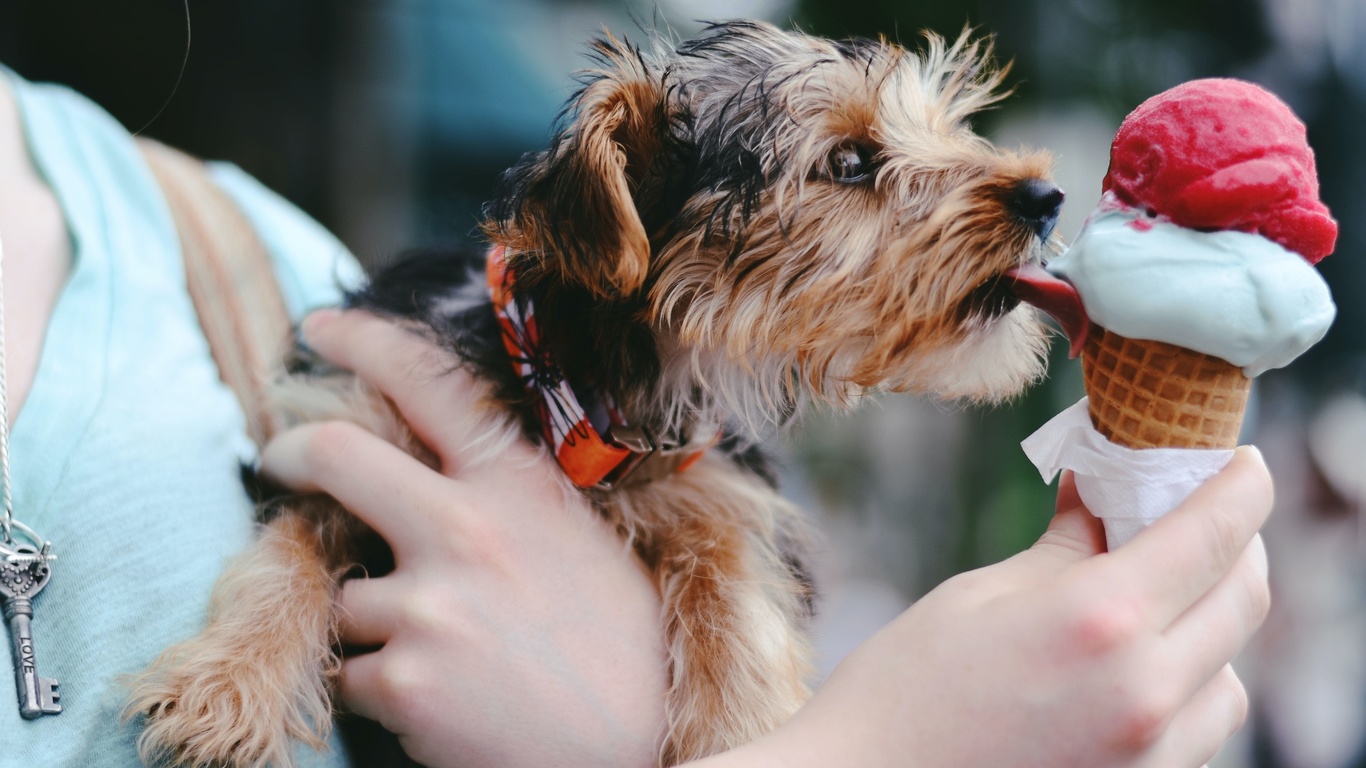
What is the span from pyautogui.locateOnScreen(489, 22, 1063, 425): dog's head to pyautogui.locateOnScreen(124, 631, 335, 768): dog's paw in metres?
0.97

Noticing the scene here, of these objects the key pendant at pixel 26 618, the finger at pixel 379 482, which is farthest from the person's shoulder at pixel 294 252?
the key pendant at pixel 26 618

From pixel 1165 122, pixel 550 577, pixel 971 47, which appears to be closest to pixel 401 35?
pixel 971 47

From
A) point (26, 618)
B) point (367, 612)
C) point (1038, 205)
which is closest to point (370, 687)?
point (367, 612)

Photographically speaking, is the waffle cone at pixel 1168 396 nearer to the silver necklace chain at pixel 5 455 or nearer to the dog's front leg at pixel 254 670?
the dog's front leg at pixel 254 670

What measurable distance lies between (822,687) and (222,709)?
1.15 metres

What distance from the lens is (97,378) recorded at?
5.41 feet

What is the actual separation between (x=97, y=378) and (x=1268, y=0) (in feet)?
20.8

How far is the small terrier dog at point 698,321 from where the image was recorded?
1724 millimetres

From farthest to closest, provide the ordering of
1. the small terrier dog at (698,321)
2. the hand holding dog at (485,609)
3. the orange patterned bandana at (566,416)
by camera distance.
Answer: the orange patterned bandana at (566,416) < the small terrier dog at (698,321) < the hand holding dog at (485,609)

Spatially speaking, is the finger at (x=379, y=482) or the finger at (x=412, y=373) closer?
the finger at (x=379, y=482)

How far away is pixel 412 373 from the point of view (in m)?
2.09

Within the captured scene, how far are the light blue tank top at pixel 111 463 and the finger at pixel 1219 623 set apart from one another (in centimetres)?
141

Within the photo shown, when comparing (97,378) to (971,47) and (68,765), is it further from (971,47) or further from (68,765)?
(971,47)

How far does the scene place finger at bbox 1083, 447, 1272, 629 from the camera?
3.64 feet
